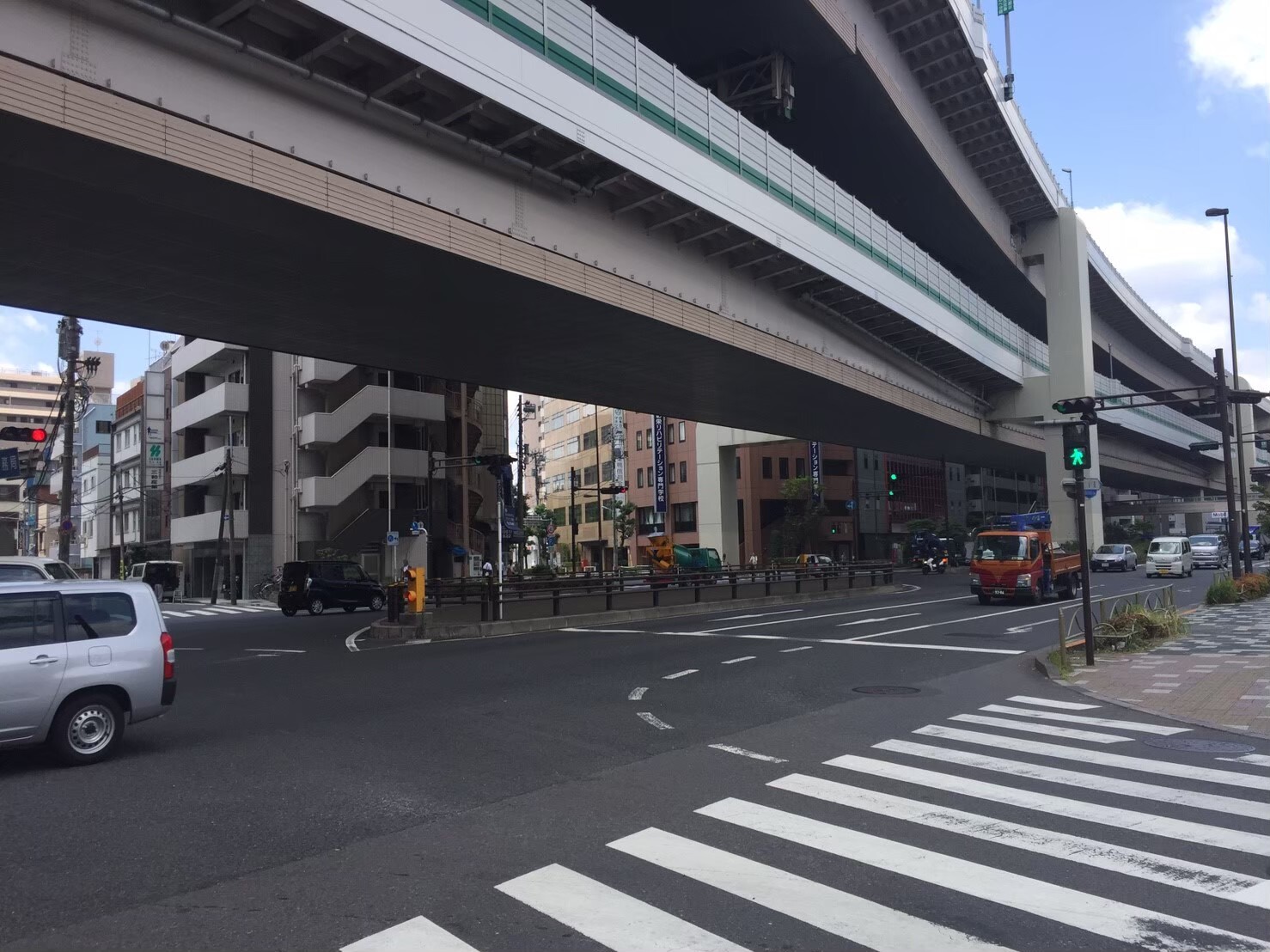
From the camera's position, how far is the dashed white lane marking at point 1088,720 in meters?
10.4

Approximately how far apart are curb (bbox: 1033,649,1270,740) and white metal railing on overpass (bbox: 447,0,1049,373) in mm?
12139

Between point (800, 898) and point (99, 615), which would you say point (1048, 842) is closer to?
point (800, 898)

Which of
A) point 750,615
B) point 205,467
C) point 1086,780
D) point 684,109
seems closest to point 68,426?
point 750,615

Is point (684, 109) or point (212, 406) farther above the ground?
point (684, 109)

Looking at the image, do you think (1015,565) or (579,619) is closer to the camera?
(579,619)

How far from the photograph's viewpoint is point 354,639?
22953 millimetres

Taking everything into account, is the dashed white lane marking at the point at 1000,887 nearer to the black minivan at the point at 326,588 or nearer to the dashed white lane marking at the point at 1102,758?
the dashed white lane marking at the point at 1102,758

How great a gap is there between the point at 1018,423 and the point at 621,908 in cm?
4626

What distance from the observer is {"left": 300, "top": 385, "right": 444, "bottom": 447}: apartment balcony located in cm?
4734

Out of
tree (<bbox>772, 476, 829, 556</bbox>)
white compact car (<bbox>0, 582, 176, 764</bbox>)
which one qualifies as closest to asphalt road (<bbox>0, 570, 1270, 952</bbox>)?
white compact car (<bbox>0, 582, 176, 764</bbox>)

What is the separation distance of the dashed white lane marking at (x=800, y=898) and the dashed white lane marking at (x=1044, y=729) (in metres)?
5.60

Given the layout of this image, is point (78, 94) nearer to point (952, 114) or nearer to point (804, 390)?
point (804, 390)

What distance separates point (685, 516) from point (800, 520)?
1485 cm

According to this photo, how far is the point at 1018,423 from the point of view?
47156 millimetres
